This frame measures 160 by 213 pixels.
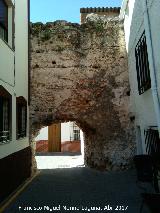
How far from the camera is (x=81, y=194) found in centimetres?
858

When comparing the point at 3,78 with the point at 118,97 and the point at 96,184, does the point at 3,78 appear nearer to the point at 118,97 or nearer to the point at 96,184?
the point at 96,184

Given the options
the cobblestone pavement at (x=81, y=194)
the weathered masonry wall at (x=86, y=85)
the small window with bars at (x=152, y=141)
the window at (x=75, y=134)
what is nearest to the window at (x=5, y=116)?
the cobblestone pavement at (x=81, y=194)

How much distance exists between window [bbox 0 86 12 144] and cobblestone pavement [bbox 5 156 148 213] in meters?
1.70

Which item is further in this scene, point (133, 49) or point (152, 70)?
point (133, 49)

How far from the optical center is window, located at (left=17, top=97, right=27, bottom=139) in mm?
10484

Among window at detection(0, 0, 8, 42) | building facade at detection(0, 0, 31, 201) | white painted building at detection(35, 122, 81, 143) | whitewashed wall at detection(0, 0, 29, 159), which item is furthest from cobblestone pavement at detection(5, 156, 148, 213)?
white painted building at detection(35, 122, 81, 143)

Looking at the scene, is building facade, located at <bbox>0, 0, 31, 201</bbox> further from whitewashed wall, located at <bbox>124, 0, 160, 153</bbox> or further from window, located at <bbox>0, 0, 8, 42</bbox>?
whitewashed wall, located at <bbox>124, 0, 160, 153</bbox>

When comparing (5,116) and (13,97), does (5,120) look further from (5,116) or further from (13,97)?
(13,97)

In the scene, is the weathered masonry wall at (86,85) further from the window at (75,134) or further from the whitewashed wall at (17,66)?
the window at (75,134)

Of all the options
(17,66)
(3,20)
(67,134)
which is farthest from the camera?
(67,134)

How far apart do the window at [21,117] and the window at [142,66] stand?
411 cm

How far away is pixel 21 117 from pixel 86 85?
123 inches

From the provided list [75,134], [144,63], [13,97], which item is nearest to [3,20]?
[13,97]

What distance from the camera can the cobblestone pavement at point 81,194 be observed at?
7102 millimetres
